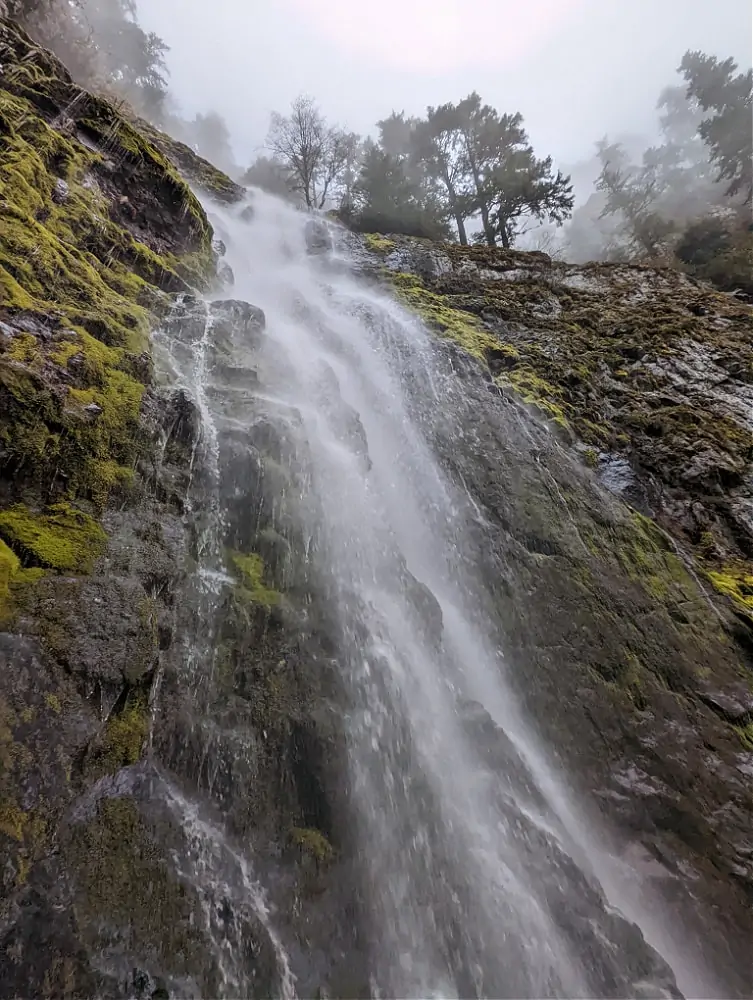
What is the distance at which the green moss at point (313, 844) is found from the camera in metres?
4.02

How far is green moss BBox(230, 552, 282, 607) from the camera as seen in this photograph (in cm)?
507

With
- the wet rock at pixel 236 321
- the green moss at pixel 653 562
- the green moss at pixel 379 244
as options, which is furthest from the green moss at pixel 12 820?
the green moss at pixel 379 244

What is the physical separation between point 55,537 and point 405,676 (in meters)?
3.64

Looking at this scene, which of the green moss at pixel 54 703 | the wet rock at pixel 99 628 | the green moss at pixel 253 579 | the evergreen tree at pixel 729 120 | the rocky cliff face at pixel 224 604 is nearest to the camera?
the rocky cliff face at pixel 224 604

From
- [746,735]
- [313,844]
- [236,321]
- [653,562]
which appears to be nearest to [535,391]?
[653,562]

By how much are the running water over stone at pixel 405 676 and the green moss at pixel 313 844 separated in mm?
129

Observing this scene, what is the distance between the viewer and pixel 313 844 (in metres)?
4.07

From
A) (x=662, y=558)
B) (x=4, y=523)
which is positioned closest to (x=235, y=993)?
(x=4, y=523)

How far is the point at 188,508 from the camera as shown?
17.3ft

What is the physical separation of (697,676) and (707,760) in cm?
109

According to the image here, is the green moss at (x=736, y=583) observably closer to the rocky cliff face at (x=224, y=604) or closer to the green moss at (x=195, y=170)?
the rocky cliff face at (x=224, y=604)

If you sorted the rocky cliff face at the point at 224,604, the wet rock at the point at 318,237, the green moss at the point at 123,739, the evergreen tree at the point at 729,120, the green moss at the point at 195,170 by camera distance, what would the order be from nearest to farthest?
the rocky cliff face at the point at 224,604 → the green moss at the point at 123,739 → the wet rock at the point at 318,237 → the green moss at the point at 195,170 → the evergreen tree at the point at 729,120

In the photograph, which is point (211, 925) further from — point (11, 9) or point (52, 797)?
point (11, 9)

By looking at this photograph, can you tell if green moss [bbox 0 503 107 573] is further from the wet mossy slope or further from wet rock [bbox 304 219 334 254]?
wet rock [bbox 304 219 334 254]
